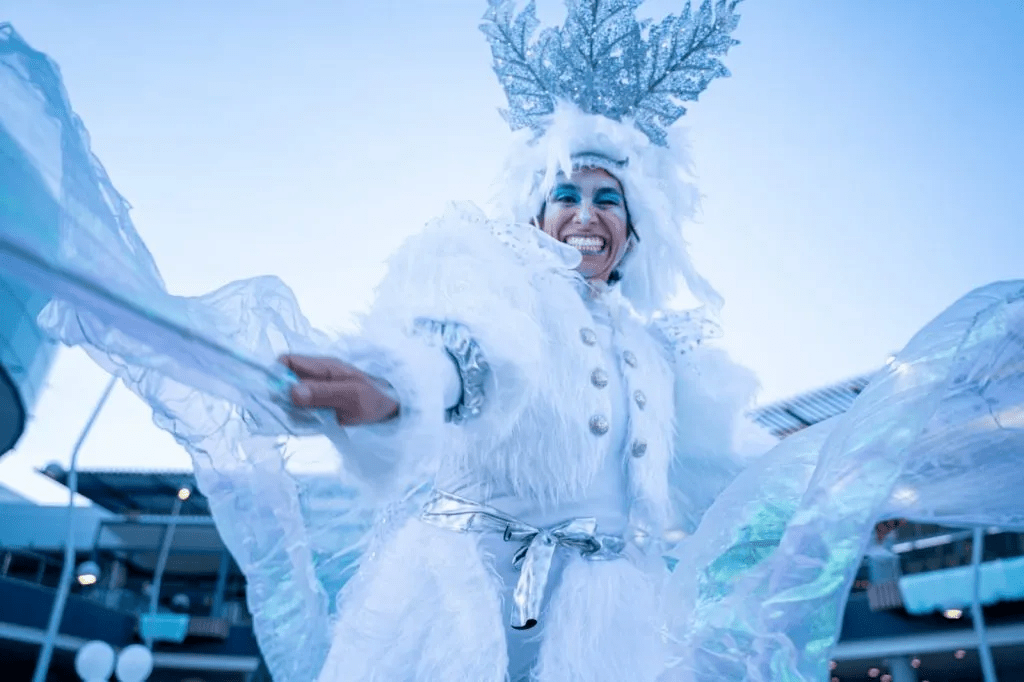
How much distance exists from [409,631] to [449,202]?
0.73m

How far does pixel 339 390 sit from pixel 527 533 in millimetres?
509

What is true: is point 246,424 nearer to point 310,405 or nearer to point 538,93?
point 310,405

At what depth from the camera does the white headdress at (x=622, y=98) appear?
1.92 meters

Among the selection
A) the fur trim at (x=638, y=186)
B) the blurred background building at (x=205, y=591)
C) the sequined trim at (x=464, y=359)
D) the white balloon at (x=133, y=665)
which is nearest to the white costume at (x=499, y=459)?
the sequined trim at (x=464, y=359)

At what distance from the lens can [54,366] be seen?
1174 millimetres

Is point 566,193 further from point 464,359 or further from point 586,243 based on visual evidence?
point 464,359

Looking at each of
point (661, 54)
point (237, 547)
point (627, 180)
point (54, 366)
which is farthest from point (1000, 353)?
point (54, 366)

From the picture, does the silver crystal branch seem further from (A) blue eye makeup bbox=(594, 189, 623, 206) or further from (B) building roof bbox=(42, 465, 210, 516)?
(B) building roof bbox=(42, 465, 210, 516)

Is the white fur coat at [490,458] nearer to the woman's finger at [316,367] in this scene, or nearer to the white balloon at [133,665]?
the woman's finger at [316,367]

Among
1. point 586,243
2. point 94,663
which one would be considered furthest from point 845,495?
point 94,663

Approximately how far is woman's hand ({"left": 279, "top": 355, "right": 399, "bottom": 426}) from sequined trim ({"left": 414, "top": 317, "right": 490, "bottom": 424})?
166 mm

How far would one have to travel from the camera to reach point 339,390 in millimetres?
988

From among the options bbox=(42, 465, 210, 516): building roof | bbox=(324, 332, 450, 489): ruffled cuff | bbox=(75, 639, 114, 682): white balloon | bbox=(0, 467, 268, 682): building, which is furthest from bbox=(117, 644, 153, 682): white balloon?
bbox=(324, 332, 450, 489): ruffled cuff

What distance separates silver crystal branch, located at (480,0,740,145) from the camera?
6.39ft
